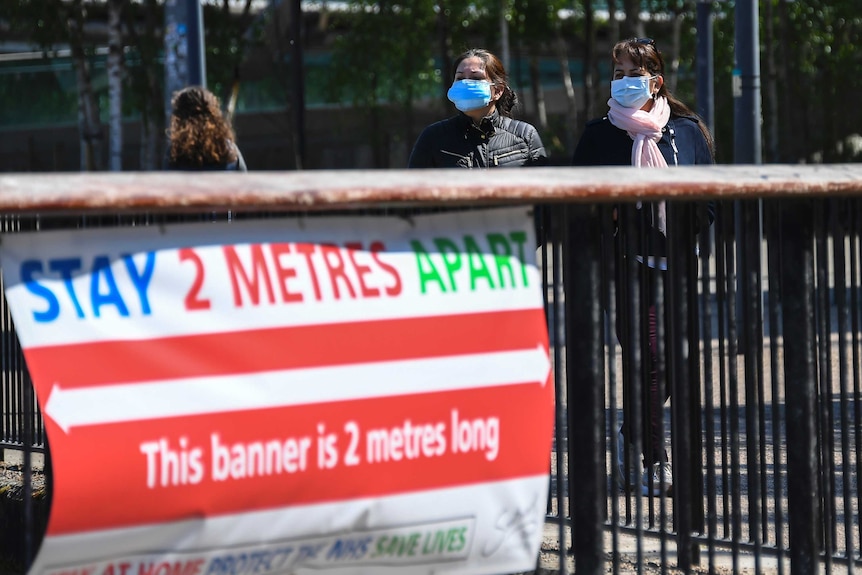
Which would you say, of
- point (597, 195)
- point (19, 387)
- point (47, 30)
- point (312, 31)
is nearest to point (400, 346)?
point (597, 195)

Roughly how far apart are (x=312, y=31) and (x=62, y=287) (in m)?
40.6

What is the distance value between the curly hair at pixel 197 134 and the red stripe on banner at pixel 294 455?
165 inches

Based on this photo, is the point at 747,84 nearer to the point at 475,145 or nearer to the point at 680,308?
the point at 475,145

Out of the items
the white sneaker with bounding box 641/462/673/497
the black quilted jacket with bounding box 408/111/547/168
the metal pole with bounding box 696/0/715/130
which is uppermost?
the metal pole with bounding box 696/0/715/130

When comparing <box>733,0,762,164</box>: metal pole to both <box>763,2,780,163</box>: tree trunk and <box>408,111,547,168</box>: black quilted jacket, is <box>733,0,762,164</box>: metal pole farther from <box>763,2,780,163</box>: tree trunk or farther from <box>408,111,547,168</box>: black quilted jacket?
<box>763,2,780,163</box>: tree trunk

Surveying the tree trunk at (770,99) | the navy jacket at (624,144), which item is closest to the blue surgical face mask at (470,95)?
the navy jacket at (624,144)

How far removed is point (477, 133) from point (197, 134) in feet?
7.28

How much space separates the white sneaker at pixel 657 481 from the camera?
369cm

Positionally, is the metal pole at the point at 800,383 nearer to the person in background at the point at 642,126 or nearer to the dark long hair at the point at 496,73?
the person in background at the point at 642,126

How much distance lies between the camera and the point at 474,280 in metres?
2.75

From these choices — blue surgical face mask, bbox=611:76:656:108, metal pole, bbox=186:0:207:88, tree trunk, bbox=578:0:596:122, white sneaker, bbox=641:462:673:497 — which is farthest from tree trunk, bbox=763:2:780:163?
white sneaker, bbox=641:462:673:497

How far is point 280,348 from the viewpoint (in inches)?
99.0

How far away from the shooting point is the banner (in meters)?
2.38

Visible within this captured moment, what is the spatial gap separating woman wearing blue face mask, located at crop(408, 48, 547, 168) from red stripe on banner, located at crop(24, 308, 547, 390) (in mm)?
2108
